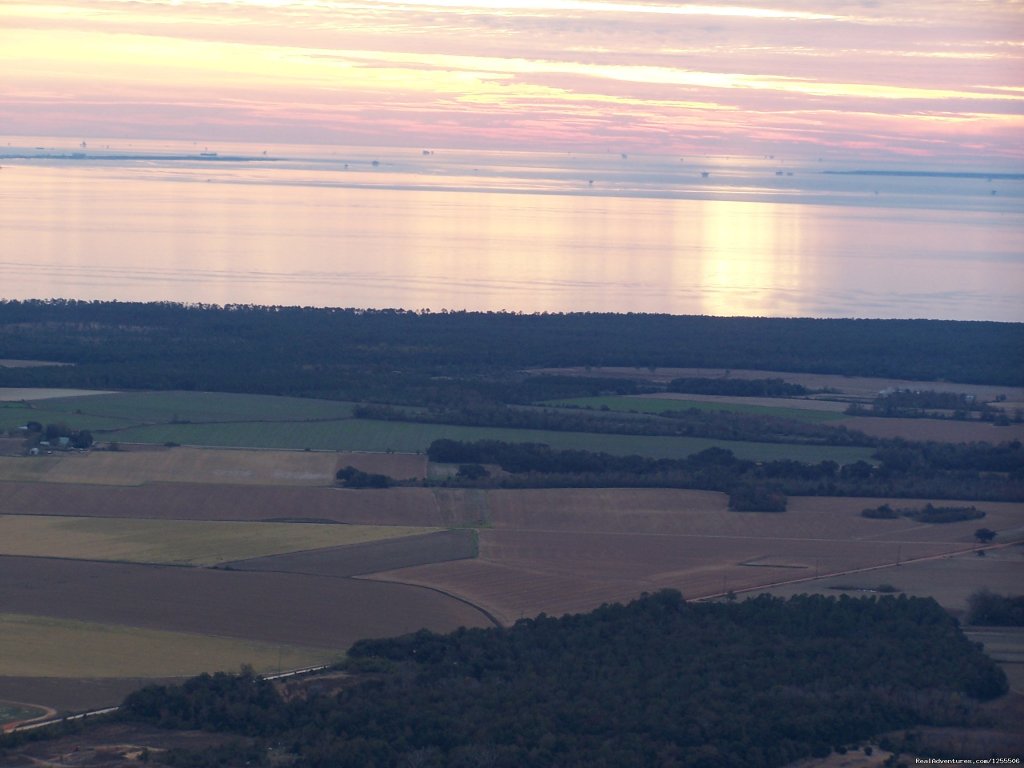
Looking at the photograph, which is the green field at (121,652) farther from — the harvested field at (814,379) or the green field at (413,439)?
the harvested field at (814,379)

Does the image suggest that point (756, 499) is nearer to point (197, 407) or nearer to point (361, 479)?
point (361, 479)

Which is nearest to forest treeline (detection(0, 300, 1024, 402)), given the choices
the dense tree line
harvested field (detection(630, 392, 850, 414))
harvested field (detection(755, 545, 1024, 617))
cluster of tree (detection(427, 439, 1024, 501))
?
the dense tree line

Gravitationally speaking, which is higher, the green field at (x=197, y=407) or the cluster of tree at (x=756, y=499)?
the green field at (x=197, y=407)

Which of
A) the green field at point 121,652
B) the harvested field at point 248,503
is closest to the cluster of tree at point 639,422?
the harvested field at point 248,503

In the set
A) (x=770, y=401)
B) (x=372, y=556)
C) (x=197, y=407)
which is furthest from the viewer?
(x=770, y=401)

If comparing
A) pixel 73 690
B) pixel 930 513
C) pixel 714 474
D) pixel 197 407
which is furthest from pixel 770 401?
pixel 73 690
